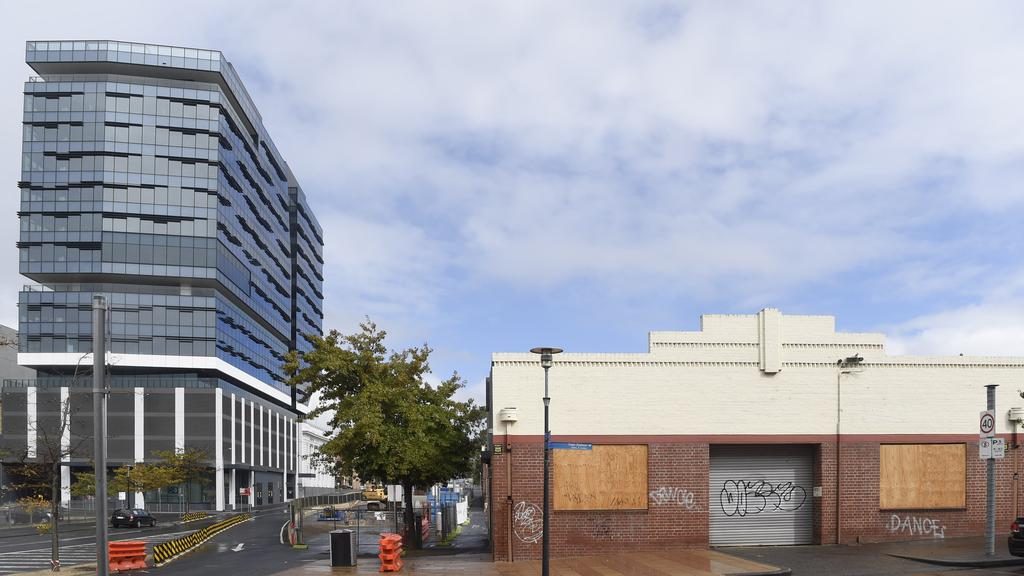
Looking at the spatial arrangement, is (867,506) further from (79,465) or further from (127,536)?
(79,465)

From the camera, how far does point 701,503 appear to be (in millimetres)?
27359

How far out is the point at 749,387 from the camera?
28.0 metres

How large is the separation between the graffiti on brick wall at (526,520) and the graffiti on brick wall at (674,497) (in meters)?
3.67

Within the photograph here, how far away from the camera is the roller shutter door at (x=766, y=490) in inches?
1119

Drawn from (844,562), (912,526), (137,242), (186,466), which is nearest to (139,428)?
(186,466)

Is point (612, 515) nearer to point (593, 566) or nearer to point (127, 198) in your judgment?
point (593, 566)

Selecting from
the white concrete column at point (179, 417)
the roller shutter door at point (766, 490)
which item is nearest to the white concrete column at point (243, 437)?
the white concrete column at point (179, 417)

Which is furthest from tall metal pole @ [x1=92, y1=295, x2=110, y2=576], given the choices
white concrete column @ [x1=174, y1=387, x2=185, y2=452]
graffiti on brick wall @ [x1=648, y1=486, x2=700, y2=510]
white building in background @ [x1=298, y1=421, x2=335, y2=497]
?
white building in background @ [x1=298, y1=421, x2=335, y2=497]

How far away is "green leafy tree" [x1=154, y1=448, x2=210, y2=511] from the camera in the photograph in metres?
71.2

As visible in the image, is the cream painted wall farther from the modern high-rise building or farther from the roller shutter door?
the modern high-rise building

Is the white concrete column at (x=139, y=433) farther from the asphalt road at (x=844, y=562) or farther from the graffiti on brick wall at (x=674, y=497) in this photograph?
the asphalt road at (x=844, y=562)

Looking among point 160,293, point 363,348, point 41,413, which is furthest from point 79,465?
point 363,348

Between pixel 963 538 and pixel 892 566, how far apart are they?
7.15m

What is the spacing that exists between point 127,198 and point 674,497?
82771mm
